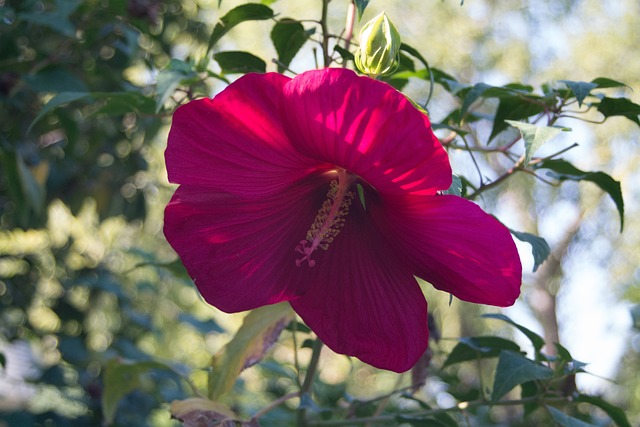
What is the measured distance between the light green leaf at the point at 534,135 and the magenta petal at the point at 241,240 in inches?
7.6

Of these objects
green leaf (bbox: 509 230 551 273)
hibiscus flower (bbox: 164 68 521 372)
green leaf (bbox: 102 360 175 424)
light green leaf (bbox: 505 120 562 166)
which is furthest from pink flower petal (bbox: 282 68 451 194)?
green leaf (bbox: 102 360 175 424)

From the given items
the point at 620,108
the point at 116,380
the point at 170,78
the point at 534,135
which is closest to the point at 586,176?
the point at 620,108

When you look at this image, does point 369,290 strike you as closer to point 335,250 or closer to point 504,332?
point 335,250

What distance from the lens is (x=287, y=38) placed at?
87cm

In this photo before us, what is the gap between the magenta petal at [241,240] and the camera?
2.26 feet

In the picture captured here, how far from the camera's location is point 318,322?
0.72 m

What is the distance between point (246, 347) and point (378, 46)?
1.26 ft

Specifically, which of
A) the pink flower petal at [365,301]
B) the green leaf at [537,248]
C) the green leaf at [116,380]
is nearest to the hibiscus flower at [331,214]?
the pink flower petal at [365,301]

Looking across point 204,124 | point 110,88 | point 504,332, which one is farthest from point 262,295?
point 504,332

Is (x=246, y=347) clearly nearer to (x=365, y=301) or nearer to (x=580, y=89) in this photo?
(x=365, y=301)

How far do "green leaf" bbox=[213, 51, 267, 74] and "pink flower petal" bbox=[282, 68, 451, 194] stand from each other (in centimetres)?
28

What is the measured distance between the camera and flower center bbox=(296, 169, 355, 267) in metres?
0.70

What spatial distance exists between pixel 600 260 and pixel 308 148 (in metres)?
6.16

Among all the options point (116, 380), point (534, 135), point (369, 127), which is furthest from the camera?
point (116, 380)
